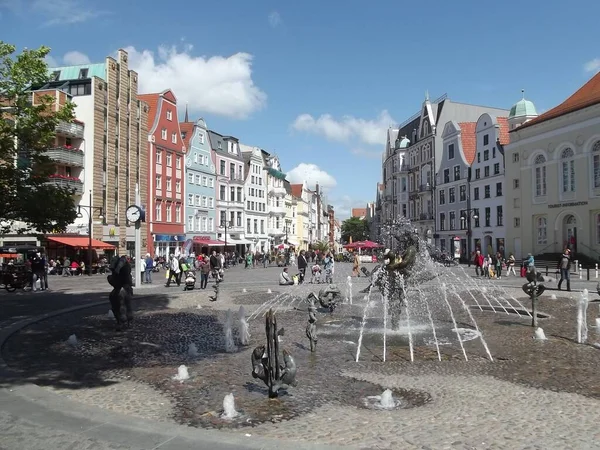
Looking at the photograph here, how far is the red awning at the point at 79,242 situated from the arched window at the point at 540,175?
39.1 metres

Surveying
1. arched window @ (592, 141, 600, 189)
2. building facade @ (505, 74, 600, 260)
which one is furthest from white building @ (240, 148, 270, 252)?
arched window @ (592, 141, 600, 189)

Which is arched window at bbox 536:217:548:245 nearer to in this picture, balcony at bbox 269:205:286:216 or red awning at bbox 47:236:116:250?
red awning at bbox 47:236:116:250

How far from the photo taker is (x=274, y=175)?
286ft

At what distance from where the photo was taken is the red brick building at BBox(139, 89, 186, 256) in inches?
2210

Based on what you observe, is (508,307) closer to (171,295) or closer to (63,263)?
(171,295)

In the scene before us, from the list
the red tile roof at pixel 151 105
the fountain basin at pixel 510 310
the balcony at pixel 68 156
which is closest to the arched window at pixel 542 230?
the fountain basin at pixel 510 310

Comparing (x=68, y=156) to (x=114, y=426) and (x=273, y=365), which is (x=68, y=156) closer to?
(x=273, y=365)

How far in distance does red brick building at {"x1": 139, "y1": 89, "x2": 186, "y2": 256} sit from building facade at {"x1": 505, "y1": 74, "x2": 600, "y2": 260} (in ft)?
118

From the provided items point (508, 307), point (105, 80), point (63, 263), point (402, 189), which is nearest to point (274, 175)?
point (402, 189)

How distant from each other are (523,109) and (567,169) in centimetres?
1051

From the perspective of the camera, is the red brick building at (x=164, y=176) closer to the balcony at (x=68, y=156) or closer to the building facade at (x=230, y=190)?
the building facade at (x=230, y=190)

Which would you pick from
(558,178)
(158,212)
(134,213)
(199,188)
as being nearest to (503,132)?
(558,178)

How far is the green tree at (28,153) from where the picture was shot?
16.1 meters

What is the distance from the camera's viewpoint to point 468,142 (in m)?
64.4
